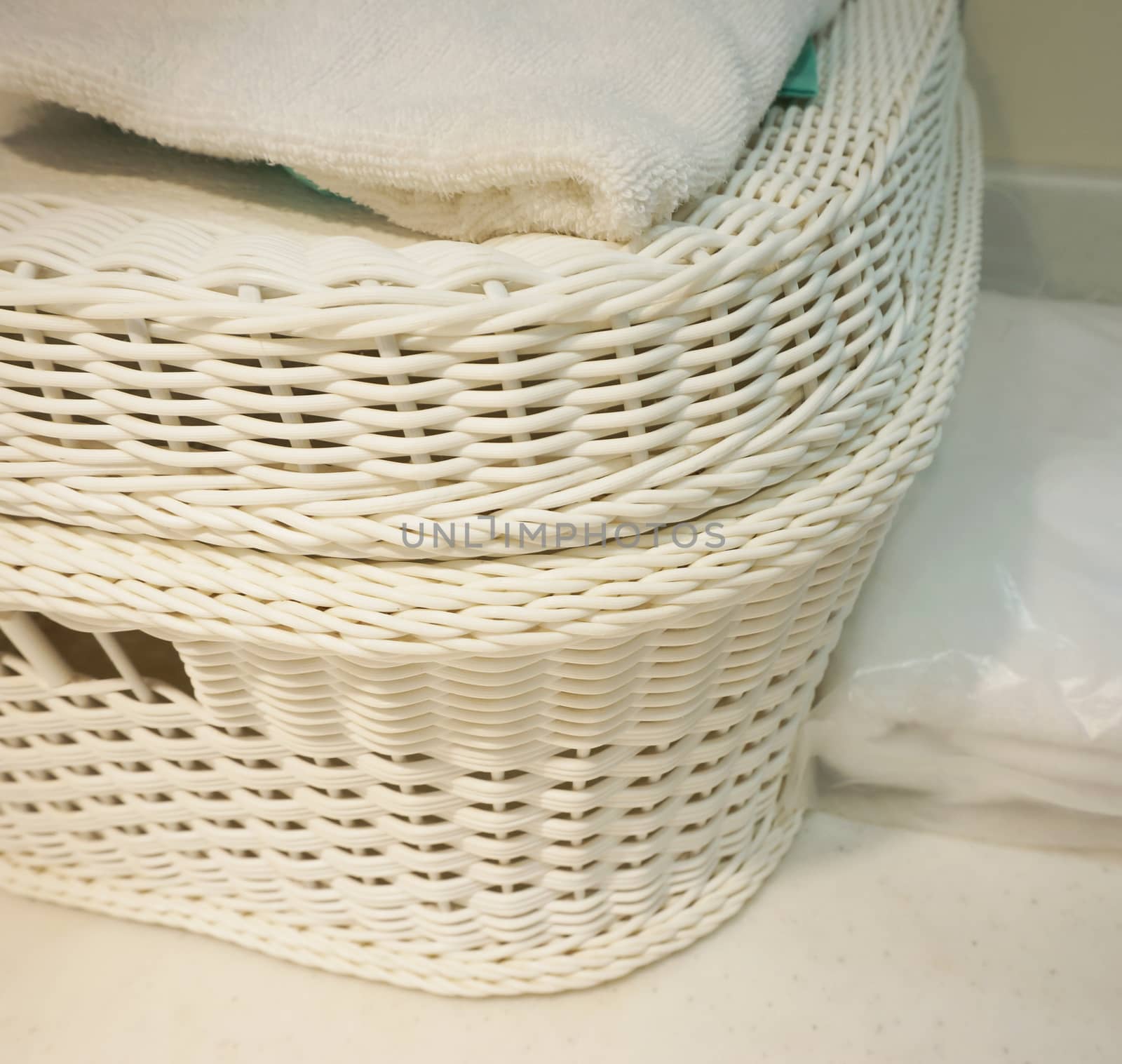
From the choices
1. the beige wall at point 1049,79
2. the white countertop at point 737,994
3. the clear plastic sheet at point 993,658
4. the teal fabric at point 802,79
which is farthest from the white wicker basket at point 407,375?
the beige wall at point 1049,79

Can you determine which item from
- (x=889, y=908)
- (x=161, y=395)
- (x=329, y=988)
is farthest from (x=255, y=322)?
(x=889, y=908)

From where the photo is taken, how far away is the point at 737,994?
62 centimetres

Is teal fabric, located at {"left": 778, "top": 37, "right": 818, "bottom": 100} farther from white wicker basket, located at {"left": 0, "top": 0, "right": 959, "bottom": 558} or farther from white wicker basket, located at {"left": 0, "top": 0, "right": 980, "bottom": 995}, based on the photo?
white wicker basket, located at {"left": 0, "top": 0, "right": 959, "bottom": 558}

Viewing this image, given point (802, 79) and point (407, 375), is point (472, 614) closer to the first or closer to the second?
point (407, 375)

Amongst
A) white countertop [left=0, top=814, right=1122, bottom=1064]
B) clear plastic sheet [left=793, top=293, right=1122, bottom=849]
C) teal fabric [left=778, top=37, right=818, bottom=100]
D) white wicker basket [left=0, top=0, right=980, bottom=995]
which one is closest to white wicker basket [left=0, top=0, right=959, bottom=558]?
white wicker basket [left=0, top=0, right=980, bottom=995]

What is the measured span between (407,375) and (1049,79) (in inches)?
36.3

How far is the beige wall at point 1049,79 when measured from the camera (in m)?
0.91

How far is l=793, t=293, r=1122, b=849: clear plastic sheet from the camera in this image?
0.62 m

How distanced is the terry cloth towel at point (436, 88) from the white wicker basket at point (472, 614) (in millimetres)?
37

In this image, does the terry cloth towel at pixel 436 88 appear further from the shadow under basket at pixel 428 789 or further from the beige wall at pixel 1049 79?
the beige wall at pixel 1049 79

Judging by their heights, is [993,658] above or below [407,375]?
below

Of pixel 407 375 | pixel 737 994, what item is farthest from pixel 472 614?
pixel 737 994

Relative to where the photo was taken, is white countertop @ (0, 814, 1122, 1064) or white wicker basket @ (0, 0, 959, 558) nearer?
white wicker basket @ (0, 0, 959, 558)

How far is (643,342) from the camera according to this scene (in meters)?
0.38
